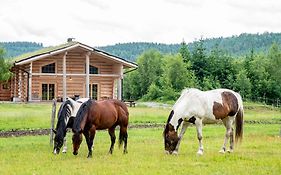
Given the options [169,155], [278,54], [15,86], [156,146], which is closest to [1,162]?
[169,155]

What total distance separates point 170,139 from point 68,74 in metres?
33.2

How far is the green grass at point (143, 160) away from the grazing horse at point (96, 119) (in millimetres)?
507

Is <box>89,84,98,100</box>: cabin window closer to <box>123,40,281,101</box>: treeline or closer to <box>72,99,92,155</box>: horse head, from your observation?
<box>123,40,281,101</box>: treeline

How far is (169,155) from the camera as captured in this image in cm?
1511

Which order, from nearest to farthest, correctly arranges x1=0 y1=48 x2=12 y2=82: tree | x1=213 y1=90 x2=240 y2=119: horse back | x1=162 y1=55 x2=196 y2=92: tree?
x1=213 y1=90 x2=240 y2=119: horse back
x1=0 y1=48 x2=12 y2=82: tree
x1=162 y1=55 x2=196 y2=92: tree

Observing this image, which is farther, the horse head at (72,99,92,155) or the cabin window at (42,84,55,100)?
the cabin window at (42,84,55,100)

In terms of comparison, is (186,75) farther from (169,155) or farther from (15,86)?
(169,155)

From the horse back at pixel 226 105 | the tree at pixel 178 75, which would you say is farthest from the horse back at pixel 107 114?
the tree at pixel 178 75

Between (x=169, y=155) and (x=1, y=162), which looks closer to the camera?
(x=1, y=162)

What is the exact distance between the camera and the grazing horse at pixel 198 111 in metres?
15.4

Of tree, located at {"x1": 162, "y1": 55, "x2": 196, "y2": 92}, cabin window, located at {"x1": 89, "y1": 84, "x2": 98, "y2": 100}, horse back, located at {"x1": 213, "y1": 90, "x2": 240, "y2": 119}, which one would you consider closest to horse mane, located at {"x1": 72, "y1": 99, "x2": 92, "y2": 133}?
horse back, located at {"x1": 213, "y1": 90, "x2": 240, "y2": 119}

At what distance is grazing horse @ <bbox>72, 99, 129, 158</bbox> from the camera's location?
14.7 m

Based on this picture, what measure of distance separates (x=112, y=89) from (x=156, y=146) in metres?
34.2

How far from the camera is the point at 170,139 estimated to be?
15.3 metres
